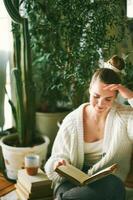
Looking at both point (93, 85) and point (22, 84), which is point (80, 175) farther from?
point (22, 84)

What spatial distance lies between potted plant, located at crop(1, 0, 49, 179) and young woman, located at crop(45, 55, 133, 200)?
55cm

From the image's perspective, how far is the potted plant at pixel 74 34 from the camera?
2.27 m

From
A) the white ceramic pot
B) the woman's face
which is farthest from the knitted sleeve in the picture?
the white ceramic pot

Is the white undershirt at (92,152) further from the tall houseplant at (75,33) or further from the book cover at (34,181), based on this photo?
the tall houseplant at (75,33)

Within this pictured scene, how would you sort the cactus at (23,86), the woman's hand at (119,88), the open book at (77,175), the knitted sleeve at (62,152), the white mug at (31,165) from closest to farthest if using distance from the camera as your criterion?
the open book at (77,175), the woman's hand at (119,88), the knitted sleeve at (62,152), the white mug at (31,165), the cactus at (23,86)

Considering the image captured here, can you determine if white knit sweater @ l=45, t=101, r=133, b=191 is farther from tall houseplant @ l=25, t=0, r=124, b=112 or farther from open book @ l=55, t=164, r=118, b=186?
tall houseplant @ l=25, t=0, r=124, b=112

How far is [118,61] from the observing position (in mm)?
2014

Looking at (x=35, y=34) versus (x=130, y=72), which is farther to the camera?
(x=35, y=34)

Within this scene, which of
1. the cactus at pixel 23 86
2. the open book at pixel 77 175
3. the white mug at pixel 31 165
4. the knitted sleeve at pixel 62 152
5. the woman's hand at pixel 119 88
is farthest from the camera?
the cactus at pixel 23 86

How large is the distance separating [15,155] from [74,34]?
924 millimetres

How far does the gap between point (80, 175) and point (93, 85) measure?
47 centimetres

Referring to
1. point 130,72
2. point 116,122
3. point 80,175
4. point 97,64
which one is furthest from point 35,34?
point 80,175

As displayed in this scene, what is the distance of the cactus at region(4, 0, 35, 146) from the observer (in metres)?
2.52

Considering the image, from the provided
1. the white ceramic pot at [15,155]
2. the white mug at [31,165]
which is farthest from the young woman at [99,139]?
the white ceramic pot at [15,155]
